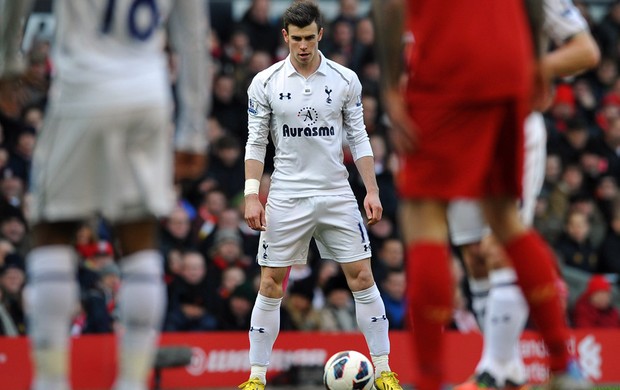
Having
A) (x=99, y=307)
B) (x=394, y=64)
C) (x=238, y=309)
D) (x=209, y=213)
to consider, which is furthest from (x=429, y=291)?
(x=209, y=213)

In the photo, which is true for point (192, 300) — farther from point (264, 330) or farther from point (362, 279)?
point (362, 279)

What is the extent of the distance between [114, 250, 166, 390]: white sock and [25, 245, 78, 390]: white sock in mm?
246

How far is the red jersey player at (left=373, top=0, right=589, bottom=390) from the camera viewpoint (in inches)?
219

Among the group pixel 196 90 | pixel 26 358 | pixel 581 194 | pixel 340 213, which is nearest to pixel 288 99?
pixel 340 213

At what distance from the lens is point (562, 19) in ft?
20.9

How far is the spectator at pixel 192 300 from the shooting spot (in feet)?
45.3

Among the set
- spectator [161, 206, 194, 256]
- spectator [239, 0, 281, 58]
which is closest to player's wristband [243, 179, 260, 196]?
spectator [161, 206, 194, 256]

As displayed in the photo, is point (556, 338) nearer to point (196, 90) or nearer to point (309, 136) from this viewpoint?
point (196, 90)

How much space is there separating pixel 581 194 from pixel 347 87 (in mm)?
8066

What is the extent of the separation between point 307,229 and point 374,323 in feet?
2.68

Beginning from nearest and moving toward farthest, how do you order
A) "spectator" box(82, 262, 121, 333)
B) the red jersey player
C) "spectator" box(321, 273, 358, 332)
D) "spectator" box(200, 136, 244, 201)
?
the red jersey player < "spectator" box(82, 262, 121, 333) < "spectator" box(321, 273, 358, 332) < "spectator" box(200, 136, 244, 201)

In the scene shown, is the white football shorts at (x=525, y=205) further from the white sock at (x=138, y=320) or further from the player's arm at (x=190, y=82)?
the white sock at (x=138, y=320)

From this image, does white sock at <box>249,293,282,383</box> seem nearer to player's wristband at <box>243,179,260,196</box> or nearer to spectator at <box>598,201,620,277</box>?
player's wristband at <box>243,179,260,196</box>

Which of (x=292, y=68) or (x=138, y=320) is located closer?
(x=138, y=320)
